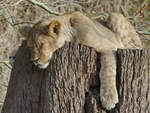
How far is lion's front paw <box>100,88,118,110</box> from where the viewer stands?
3.03m

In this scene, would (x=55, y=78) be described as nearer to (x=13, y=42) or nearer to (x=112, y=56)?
(x=112, y=56)

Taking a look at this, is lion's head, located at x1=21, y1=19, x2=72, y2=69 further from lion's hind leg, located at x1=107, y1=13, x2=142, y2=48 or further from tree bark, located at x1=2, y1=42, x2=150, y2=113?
lion's hind leg, located at x1=107, y1=13, x2=142, y2=48

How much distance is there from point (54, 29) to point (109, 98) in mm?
1036

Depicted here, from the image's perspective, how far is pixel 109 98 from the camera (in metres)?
3.04

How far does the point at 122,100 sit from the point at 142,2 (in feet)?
18.4

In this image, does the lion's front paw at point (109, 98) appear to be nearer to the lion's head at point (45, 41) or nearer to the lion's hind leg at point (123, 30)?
the lion's head at point (45, 41)

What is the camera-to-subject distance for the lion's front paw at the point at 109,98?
303 centimetres

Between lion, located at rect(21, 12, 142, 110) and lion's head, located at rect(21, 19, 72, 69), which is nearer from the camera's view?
lion, located at rect(21, 12, 142, 110)

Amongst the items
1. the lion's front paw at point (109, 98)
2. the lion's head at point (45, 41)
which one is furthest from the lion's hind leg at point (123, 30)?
the lion's front paw at point (109, 98)

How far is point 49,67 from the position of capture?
127 inches

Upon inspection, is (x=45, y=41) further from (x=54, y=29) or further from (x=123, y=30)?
(x=123, y=30)

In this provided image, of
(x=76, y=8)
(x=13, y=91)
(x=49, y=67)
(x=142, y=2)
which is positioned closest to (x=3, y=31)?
(x=76, y=8)

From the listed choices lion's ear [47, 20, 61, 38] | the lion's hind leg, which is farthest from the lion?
the lion's hind leg

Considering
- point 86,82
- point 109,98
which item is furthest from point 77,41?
point 109,98
